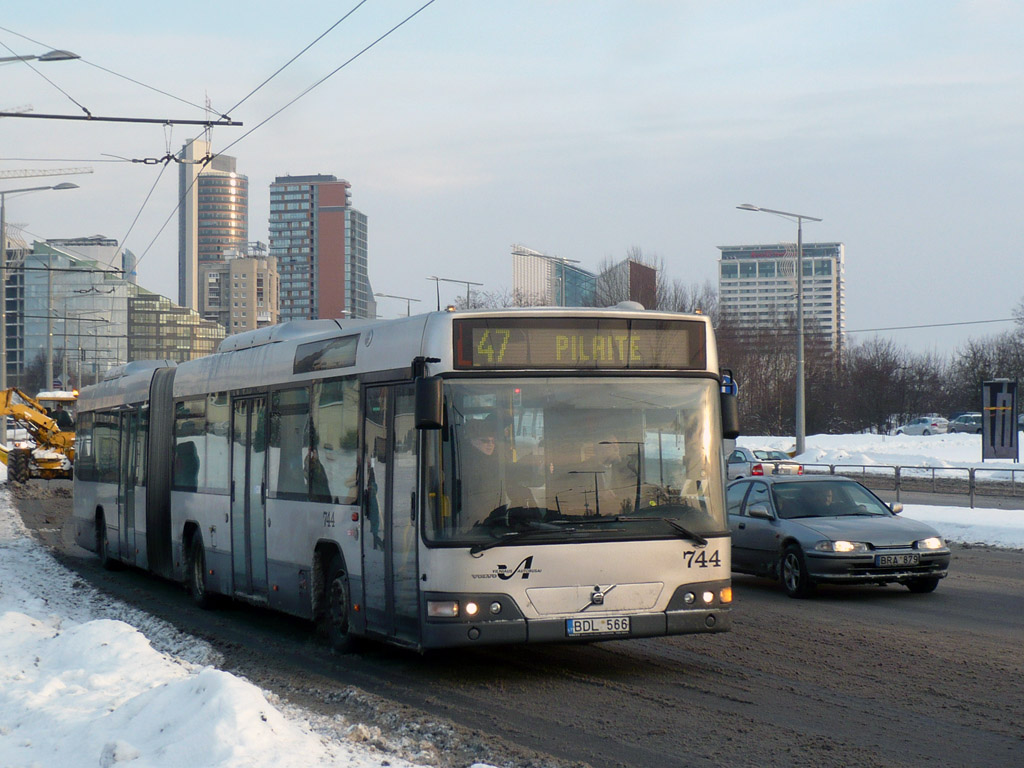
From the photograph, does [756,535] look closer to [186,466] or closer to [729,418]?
[729,418]

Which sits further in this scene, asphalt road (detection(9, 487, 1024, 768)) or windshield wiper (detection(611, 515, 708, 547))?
windshield wiper (detection(611, 515, 708, 547))

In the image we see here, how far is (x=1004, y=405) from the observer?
28125 mm

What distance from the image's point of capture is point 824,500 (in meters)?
15.1

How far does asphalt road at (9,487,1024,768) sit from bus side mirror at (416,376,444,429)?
1870 millimetres

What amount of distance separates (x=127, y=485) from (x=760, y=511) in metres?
8.82

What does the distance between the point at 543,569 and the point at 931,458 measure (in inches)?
1668

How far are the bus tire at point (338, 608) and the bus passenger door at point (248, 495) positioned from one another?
5.33 feet

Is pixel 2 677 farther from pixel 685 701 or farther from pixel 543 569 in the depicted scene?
pixel 685 701

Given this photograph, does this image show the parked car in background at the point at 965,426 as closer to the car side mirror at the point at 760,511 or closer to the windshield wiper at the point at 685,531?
the car side mirror at the point at 760,511

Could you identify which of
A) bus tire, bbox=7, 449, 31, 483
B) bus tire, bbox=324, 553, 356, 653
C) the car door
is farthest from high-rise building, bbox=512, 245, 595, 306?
bus tire, bbox=324, 553, 356, 653

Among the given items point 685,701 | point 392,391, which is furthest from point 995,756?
point 392,391

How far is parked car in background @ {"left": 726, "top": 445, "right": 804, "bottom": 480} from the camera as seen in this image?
36344 mm

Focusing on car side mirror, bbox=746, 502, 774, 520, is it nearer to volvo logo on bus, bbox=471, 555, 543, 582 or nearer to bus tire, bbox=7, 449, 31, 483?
volvo logo on bus, bbox=471, 555, 543, 582

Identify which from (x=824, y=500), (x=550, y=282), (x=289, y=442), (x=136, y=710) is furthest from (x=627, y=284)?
(x=136, y=710)
